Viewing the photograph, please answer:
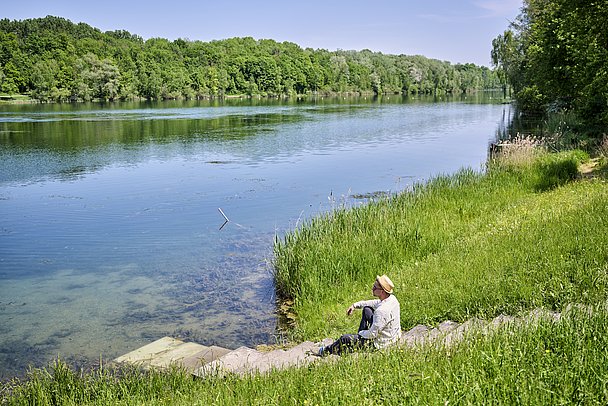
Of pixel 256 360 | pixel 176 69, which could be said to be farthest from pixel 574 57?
pixel 176 69

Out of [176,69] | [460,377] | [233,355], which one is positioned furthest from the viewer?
[176,69]

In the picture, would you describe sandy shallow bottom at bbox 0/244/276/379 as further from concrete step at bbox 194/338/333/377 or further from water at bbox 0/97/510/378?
concrete step at bbox 194/338/333/377

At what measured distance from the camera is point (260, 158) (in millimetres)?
34344

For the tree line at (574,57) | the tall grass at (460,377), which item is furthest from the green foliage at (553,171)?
the tall grass at (460,377)

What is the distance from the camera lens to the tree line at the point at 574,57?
2189cm

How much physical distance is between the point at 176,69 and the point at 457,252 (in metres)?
130

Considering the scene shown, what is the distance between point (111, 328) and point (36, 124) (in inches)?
1911

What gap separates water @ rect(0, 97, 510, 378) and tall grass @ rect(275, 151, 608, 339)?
140 centimetres

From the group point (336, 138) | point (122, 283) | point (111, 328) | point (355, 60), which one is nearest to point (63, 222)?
point (122, 283)

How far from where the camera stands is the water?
11.7m

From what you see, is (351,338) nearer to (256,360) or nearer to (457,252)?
(256,360)

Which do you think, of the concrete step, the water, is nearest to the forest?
the water

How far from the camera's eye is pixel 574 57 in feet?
86.9

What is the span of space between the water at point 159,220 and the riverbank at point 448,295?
5.41ft
